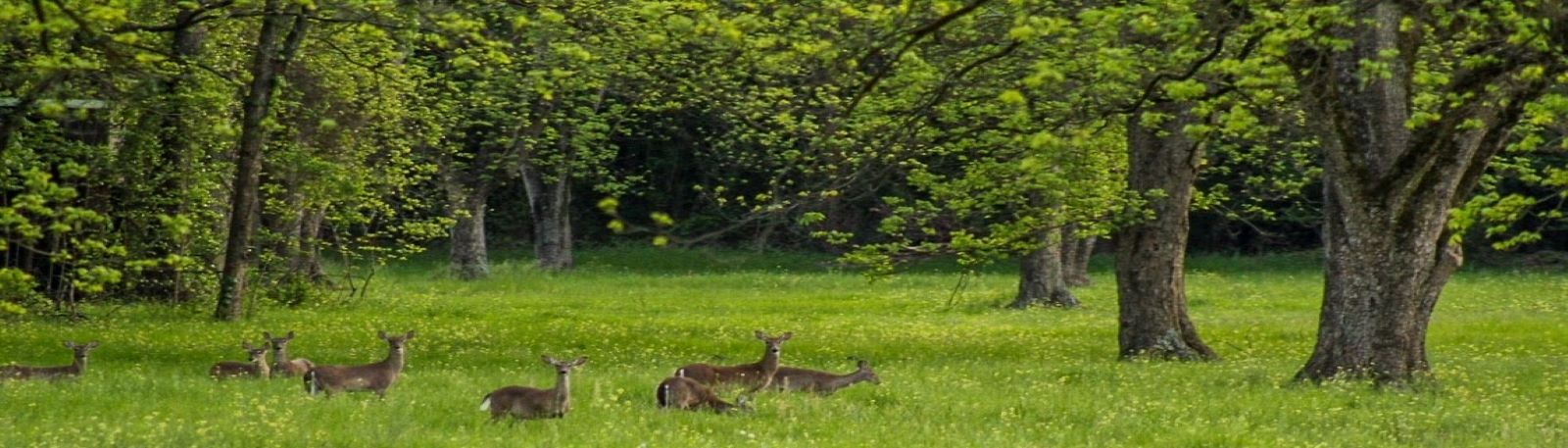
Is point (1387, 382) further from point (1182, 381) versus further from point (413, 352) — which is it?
point (413, 352)

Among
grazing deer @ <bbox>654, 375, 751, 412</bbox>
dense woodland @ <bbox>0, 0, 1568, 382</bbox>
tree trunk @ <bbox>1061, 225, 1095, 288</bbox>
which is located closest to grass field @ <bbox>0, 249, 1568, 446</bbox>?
grazing deer @ <bbox>654, 375, 751, 412</bbox>

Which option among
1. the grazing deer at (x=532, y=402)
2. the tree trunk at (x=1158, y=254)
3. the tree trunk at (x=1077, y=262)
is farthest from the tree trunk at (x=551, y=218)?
the grazing deer at (x=532, y=402)

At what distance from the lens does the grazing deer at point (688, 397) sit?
1555 cm

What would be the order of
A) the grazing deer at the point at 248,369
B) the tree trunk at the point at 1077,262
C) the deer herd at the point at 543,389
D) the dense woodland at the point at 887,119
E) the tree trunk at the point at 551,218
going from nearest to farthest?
the dense woodland at the point at 887,119, the deer herd at the point at 543,389, the grazing deer at the point at 248,369, the tree trunk at the point at 1077,262, the tree trunk at the point at 551,218

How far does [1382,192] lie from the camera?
62.1 feet

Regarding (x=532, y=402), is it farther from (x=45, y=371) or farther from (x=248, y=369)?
(x=45, y=371)

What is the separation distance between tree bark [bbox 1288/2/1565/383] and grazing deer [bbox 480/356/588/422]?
24.2 feet

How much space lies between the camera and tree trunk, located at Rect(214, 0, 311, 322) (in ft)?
74.8

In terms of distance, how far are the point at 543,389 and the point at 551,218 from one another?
41.5 meters

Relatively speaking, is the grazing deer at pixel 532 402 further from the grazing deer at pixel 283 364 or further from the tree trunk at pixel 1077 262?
the tree trunk at pixel 1077 262

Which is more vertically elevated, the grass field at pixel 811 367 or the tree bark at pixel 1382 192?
the tree bark at pixel 1382 192

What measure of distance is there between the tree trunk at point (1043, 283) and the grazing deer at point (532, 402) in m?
23.3

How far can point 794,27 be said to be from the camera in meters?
19.5

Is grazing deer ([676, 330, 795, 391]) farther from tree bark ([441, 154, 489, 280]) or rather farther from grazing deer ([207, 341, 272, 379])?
tree bark ([441, 154, 489, 280])
